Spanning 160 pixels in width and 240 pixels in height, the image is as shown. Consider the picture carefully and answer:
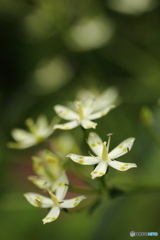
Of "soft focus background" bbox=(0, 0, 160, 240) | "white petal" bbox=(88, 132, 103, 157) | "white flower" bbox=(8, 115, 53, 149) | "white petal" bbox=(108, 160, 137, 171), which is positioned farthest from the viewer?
"soft focus background" bbox=(0, 0, 160, 240)

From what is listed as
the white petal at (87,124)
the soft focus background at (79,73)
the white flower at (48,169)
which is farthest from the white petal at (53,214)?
the soft focus background at (79,73)

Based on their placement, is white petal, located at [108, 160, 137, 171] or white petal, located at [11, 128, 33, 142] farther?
white petal, located at [11, 128, 33, 142]

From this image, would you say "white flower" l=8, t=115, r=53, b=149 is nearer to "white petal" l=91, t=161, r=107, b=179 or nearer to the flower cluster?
the flower cluster

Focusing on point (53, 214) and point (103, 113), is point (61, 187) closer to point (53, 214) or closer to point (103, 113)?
point (53, 214)

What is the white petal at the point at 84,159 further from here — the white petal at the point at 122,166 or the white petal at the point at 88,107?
the white petal at the point at 88,107

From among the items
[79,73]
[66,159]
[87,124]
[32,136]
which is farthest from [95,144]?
[79,73]

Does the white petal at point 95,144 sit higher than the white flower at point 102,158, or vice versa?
the white petal at point 95,144

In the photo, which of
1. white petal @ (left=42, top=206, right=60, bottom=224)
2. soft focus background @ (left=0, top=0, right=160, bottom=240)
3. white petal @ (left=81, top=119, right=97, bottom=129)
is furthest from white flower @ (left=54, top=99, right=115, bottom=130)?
soft focus background @ (left=0, top=0, right=160, bottom=240)
